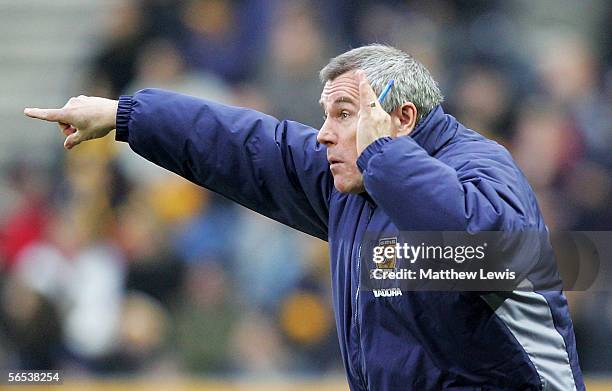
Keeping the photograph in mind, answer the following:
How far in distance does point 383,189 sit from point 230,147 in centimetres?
92

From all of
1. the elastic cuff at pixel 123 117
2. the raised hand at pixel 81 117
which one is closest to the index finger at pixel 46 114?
the raised hand at pixel 81 117

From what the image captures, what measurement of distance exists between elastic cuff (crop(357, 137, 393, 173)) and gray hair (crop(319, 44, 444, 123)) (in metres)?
0.31

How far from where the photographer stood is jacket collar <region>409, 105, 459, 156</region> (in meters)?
3.69

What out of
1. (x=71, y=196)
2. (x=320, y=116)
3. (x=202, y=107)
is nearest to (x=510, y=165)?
(x=202, y=107)

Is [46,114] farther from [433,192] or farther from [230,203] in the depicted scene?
[230,203]

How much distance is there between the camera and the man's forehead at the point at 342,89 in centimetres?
369

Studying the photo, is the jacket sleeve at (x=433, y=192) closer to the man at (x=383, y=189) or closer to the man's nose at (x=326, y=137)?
the man at (x=383, y=189)

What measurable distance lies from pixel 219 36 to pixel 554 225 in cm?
283

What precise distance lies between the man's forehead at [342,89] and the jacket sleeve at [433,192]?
0.33 m

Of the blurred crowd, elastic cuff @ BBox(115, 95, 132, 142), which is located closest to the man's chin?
elastic cuff @ BBox(115, 95, 132, 142)

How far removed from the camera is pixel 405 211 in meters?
3.25

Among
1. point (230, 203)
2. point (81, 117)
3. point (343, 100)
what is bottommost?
point (230, 203)

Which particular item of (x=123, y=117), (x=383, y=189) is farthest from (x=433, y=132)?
(x=123, y=117)

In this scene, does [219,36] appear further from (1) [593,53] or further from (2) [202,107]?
(2) [202,107]
